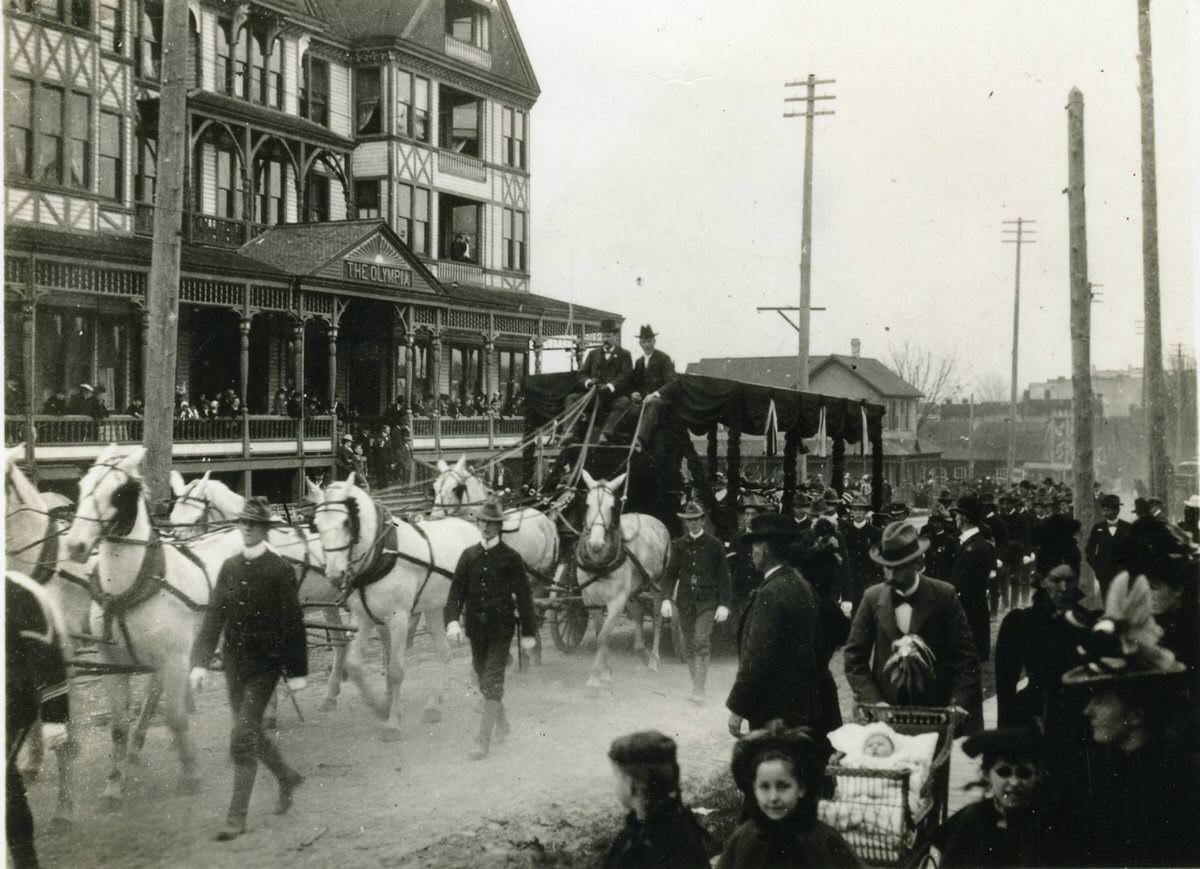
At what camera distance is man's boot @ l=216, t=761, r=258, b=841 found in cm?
661

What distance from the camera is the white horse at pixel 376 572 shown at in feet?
30.5

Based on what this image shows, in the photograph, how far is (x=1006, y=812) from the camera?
423 cm

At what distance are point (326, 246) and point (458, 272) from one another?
8904mm

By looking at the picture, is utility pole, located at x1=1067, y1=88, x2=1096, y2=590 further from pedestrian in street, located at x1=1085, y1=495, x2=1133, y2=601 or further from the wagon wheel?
the wagon wheel

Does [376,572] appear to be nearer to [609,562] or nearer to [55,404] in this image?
[609,562]

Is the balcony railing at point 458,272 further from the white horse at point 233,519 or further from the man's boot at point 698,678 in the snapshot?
the man's boot at point 698,678

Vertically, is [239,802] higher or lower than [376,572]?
lower

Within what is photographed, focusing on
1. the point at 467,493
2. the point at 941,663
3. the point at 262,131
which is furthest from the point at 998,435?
the point at 941,663

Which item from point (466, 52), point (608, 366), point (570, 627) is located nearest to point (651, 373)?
point (608, 366)

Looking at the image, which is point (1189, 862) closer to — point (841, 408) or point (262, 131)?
point (841, 408)

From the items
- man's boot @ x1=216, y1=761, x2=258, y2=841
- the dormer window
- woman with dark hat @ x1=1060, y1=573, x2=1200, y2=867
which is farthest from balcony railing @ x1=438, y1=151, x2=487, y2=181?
woman with dark hat @ x1=1060, y1=573, x2=1200, y2=867

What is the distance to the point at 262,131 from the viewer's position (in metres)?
24.5

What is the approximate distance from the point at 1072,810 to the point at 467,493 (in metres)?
9.74

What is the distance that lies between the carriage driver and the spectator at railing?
746 cm
